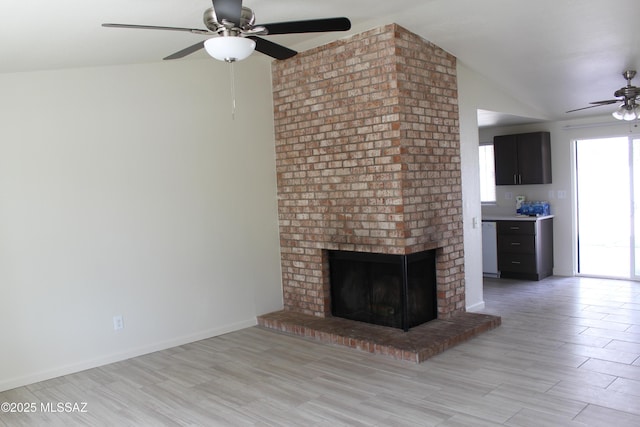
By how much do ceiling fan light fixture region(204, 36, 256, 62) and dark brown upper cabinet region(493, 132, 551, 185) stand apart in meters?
5.53

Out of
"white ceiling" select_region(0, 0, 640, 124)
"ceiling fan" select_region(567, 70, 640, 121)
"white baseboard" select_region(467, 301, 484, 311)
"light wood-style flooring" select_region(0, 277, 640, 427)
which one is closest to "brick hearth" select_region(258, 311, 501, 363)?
→ "light wood-style flooring" select_region(0, 277, 640, 427)

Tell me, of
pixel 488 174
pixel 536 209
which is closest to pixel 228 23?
pixel 536 209

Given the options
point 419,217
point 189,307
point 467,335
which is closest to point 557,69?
point 419,217

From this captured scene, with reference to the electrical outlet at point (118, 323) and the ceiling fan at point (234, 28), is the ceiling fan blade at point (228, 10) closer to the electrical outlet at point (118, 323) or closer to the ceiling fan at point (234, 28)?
the ceiling fan at point (234, 28)

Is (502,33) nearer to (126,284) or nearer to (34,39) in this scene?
(34,39)

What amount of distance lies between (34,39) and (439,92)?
3.32 meters

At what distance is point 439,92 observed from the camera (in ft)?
15.8

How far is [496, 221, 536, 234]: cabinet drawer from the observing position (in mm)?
6809

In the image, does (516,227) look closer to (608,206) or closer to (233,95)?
(608,206)

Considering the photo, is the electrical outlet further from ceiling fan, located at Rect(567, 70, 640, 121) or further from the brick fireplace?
ceiling fan, located at Rect(567, 70, 640, 121)

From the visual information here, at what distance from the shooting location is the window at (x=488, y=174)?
7.81 meters

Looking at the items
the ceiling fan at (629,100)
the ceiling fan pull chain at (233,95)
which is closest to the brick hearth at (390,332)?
the ceiling fan pull chain at (233,95)

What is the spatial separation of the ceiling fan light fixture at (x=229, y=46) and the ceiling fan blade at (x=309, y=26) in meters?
0.17

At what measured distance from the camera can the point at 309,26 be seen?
2713mm
